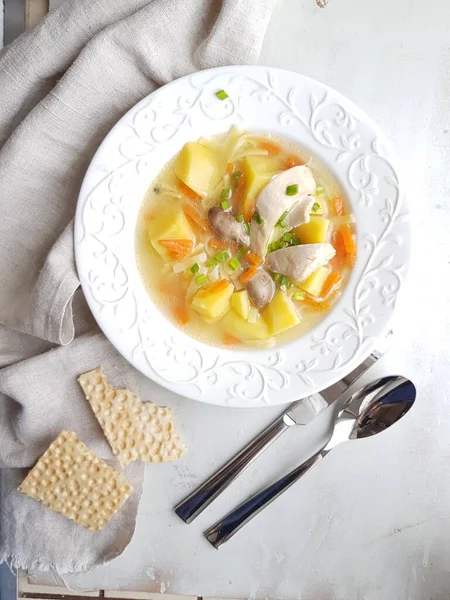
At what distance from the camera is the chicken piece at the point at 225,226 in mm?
2887

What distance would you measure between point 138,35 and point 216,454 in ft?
7.08

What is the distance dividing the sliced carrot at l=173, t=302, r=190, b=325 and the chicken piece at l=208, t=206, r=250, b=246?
1.29ft

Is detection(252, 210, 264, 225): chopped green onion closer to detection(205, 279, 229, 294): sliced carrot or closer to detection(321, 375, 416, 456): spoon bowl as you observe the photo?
detection(205, 279, 229, 294): sliced carrot

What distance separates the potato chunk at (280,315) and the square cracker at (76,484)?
111cm

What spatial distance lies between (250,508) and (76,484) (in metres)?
0.92

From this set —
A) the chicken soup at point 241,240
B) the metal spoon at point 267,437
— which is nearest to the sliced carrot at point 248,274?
the chicken soup at point 241,240

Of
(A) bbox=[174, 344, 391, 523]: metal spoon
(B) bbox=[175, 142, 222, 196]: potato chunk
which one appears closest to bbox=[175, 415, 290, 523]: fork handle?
(A) bbox=[174, 344, 391, 523]: metal spoon

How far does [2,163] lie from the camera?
2945 millimetres

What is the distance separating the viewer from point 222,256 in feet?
9.66

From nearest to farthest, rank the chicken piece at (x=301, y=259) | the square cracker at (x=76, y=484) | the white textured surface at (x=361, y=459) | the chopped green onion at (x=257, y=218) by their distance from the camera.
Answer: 1. the chicken piece at (x=301, y=259)
2. the chopped green onion at (x=257, y=218)
3. the square cracker at (x=76, y=484)
4. the white textured surface at (x=361, y=459)

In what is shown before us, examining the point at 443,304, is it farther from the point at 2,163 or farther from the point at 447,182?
the point at 2,163

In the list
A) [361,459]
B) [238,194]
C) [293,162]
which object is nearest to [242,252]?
[238,194]

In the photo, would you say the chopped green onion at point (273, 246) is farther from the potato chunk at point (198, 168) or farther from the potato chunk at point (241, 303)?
the potato chunk at point (198, 168)

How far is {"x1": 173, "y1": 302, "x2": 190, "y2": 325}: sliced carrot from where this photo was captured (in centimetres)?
298
